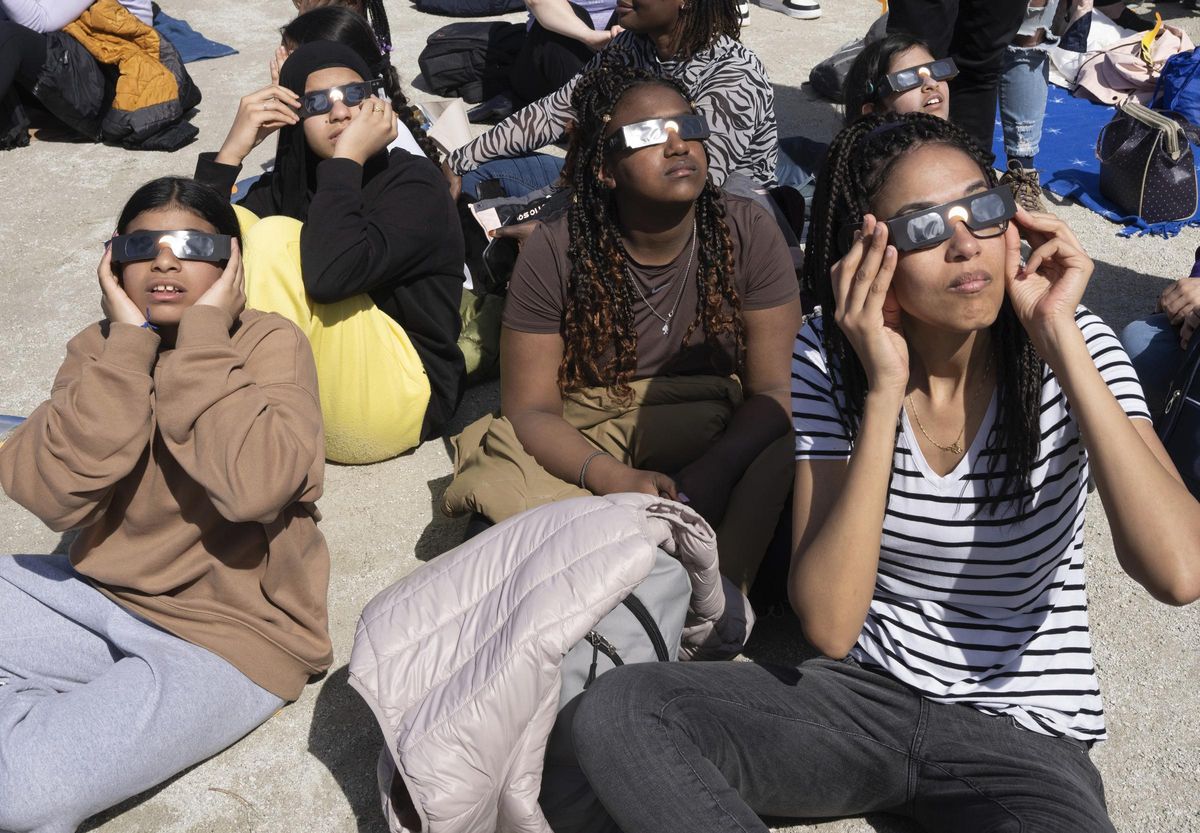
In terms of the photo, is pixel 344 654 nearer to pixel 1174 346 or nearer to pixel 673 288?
pixel 673 288

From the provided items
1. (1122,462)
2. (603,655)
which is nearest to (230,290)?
(603,655)

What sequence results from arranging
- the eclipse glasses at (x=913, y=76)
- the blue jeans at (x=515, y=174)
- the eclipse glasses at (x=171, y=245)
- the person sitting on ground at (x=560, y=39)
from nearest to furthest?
the eclipse glasses at (x=171, y=245)
the eclipse glasses at (x=913, y=76)
the blue jeans at (x=515, y=174)
the person sitting on ground at (x=560, y=39)

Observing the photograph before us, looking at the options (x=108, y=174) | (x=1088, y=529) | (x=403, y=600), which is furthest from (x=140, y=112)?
(x=1088, y=529)

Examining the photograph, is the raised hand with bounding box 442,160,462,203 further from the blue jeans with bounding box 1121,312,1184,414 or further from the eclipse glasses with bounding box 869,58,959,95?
the blue jeans with bounding box 1121,312,1184,414

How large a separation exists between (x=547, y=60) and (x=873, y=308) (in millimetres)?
4359

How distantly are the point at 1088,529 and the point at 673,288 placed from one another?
1535mm

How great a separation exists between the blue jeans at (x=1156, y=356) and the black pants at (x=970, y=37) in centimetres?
118

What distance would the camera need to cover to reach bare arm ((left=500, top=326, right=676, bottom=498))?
3.05 metres

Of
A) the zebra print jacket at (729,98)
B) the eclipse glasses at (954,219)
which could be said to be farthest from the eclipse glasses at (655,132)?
the eclipse glasses at (954,219)

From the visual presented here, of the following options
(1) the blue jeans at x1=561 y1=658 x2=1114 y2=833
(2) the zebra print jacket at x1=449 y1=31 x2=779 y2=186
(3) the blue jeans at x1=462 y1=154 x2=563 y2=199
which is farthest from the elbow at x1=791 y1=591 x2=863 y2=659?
(3) the blue jeans at x1=462 y1=154 x2=563 y2=199

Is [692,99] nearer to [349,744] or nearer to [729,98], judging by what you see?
[729,98]

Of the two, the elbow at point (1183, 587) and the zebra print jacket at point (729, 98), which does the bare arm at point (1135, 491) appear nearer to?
the elbow at point (1183, 587)

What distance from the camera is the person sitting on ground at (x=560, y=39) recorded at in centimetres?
590

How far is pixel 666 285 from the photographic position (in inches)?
129
